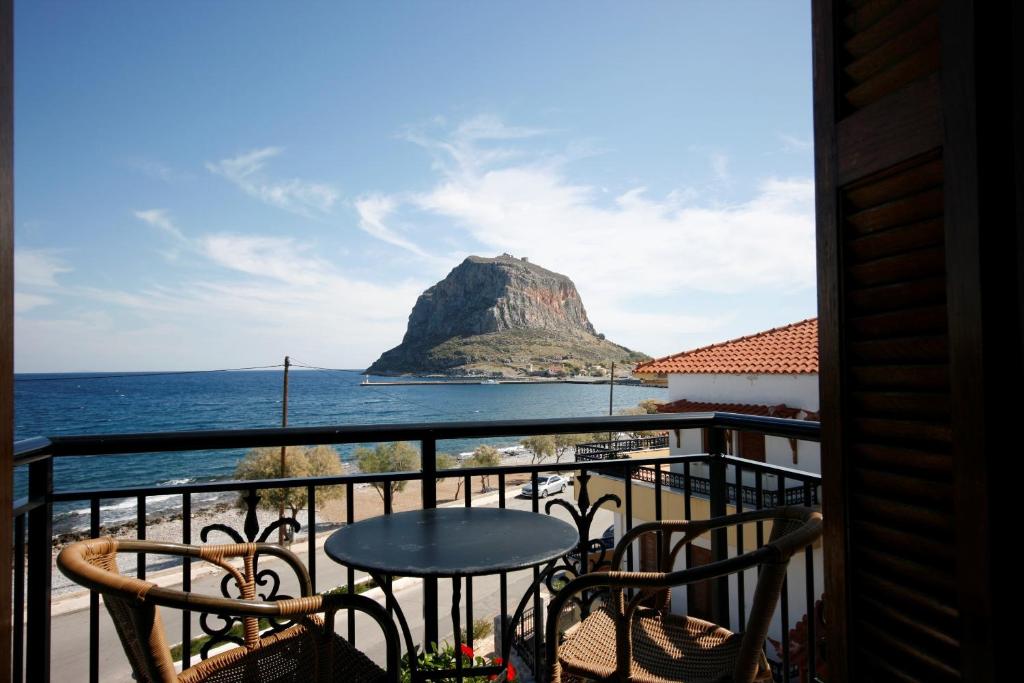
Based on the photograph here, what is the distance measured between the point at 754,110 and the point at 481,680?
31.5ft

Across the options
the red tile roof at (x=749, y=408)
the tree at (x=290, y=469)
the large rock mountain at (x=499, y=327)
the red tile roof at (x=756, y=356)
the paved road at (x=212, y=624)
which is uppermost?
the large rock mountain at (x=499, y=327)

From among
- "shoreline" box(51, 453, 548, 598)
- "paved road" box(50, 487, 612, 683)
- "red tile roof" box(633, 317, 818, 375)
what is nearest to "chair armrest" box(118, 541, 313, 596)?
"paved road" box(50, 487, 612, 683)

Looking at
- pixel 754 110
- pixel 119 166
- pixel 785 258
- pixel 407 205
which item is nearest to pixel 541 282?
pixel 407 205

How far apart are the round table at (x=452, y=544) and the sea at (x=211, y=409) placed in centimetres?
2537

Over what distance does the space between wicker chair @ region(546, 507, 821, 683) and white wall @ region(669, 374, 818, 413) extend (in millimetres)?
7703

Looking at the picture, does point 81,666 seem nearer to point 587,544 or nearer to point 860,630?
point 587,544

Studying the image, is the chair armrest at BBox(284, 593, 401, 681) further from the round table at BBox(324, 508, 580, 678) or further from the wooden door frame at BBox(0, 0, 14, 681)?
the wooden door frame at BBox(0, 0, 14, 681)

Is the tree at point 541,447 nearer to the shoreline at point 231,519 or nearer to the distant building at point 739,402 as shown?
the shoreline at point 231,519

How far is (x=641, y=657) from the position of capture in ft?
5.54

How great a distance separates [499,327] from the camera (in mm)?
72312

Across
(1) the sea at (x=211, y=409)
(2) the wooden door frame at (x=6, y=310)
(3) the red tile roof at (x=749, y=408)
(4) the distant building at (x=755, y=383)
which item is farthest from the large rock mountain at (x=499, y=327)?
(2) the wooden door frame at (x=6, y=310)

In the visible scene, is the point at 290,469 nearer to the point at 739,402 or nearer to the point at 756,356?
the point at 739,402

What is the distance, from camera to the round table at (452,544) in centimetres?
157

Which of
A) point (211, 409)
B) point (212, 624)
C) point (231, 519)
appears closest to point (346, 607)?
point (212, 624)
